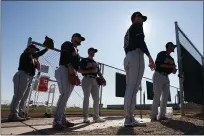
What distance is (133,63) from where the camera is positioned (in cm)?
455

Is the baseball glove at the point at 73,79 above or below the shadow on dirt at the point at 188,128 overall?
above

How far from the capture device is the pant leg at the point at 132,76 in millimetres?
4438

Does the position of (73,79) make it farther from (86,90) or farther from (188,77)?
(188,77)

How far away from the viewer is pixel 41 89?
7.95 meters

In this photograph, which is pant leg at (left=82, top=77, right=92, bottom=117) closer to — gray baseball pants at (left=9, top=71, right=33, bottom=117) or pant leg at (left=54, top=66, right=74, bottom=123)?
gray baseball pants at (left=9, top=71, right=33, bottom=117)

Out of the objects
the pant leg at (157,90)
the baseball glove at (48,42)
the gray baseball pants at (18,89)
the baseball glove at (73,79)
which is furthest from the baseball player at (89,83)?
the baseball glove at (73,79)

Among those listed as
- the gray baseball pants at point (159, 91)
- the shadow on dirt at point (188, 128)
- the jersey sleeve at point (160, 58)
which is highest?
the jersey sleeve at point (160, 58)

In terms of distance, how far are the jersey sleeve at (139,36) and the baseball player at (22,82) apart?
9.06ft

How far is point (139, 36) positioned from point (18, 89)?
123 inches

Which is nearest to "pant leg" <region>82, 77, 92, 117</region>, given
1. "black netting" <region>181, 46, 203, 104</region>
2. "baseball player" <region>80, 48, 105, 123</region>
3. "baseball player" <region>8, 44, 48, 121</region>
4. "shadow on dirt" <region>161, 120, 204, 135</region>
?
"baseball player" <region>80, 48, 105, 123</region>

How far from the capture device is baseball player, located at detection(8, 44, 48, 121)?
19.1ft

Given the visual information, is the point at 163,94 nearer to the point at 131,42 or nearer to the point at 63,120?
the point at 131,42

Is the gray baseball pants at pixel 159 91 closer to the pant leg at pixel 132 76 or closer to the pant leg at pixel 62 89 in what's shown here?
the pant leg at pixel 132 76

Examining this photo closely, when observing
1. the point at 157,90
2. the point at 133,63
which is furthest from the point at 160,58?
the point at 133,63
